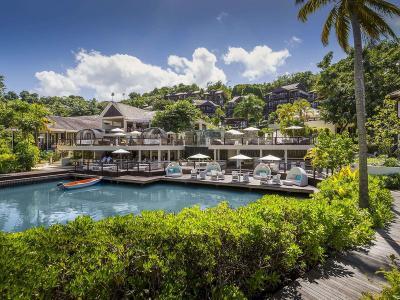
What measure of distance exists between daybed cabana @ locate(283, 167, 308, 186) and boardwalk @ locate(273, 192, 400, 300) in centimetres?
1316

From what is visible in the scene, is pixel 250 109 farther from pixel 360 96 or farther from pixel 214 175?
pixel 360 96

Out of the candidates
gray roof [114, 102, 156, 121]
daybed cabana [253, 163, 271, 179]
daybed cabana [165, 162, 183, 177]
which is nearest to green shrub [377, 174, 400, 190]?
daybed cabana [253, 163, 271, 179]

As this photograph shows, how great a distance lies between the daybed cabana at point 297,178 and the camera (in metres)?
19.5

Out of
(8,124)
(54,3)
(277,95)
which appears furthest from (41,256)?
(277,95)

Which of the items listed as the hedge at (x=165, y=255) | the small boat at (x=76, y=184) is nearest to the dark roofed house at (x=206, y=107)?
the small boat at (x=76, y=184)

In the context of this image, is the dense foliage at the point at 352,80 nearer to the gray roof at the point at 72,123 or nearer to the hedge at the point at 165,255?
the hedge at the point at 165,255

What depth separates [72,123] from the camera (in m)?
47.2

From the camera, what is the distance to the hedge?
3.00 meters

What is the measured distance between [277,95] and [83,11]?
71.3 metres

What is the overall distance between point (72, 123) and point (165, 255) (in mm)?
49572

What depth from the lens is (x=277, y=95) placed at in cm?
7950

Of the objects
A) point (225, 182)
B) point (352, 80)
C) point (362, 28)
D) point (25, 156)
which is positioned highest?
point (352, 80)

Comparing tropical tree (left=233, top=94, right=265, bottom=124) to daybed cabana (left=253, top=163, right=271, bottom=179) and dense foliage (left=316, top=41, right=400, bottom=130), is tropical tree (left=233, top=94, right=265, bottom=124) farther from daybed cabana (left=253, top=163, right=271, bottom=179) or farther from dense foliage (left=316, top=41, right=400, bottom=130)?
daybed cabana (left=253, top=163, right=271, bottom=179)

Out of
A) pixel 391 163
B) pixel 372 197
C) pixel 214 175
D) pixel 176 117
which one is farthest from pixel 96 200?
pixel 391 163
